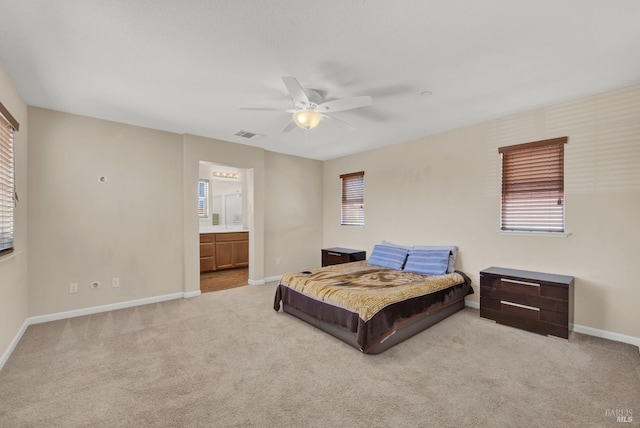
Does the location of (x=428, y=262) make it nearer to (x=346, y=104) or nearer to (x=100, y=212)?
(x=346, y=104)

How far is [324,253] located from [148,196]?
3248 millimetres

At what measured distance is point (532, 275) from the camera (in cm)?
326

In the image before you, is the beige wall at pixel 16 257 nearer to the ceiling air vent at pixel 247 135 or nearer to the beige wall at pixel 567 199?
the ceiling air vent at pixel 247 135

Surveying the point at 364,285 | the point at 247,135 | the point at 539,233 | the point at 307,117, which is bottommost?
the point at 364,285

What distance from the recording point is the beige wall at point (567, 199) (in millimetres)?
2914

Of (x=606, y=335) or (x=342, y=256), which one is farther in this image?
(x=342, y=256)

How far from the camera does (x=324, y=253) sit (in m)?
5.73

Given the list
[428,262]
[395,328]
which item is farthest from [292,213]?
[395,328]

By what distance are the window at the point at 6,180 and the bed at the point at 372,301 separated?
9.16 feet

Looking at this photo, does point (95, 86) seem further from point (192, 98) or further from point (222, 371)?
point (222, 371)

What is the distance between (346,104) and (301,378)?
8.04ft

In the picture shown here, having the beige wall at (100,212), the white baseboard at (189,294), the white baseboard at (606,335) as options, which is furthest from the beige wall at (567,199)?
the beige wall at (100,212)

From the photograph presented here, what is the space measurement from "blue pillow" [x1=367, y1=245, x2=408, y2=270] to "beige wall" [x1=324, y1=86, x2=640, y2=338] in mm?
384

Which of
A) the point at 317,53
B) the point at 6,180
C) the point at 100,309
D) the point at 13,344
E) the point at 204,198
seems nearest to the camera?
the point at 317,53
